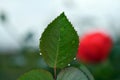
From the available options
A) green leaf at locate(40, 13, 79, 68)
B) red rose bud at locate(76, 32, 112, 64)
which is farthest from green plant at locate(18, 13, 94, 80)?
red rose bud at locate(76, 32, 112, 64)

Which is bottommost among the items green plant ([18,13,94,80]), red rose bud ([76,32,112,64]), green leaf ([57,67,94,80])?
red rose bud ([76,32,112,64])

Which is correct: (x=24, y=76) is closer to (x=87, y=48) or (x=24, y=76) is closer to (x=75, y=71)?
(x=75, y=71)

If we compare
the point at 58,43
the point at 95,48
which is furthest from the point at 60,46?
the point at 95,48

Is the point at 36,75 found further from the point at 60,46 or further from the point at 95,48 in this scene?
the point at 95,48

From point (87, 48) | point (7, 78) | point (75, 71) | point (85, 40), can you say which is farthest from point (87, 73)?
point (7, 78)

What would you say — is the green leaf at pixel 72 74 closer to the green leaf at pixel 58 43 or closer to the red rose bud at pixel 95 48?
the green leaf at pixel 58 43

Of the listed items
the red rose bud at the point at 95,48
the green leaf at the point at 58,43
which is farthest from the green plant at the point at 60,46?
the red rose bud at the point at 95,48

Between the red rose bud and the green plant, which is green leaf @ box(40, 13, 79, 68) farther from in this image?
the red rose bud
